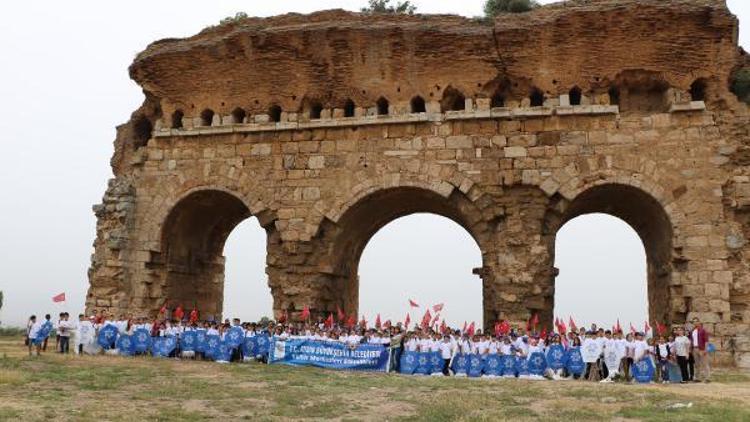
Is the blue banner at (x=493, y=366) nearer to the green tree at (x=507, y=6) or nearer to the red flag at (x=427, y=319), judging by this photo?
the red flag at (x=427, y=319)

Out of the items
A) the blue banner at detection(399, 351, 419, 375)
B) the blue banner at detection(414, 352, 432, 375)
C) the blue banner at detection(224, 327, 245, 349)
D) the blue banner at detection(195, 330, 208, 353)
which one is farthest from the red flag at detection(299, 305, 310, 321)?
the blue banner at detection(414, 352, 432, 375)

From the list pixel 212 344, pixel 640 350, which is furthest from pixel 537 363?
pixel 212 344

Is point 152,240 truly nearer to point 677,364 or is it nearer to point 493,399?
point 493,399

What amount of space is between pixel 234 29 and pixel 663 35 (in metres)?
9.71

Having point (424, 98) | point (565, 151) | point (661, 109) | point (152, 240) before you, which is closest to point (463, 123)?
point (424, 98)

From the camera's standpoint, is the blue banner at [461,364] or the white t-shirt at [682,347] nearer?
the white t-shirt at [682,347]

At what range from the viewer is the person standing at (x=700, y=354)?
12.1 meters

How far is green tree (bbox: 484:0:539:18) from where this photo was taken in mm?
18250

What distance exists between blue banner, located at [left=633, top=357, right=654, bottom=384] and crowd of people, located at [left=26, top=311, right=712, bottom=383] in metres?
0.06

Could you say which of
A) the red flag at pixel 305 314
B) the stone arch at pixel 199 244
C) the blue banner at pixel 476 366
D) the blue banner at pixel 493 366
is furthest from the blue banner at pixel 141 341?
the blue banner at pixel 493 366

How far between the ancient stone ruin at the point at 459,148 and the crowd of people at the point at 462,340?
1511 mm

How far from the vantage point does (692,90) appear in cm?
1557

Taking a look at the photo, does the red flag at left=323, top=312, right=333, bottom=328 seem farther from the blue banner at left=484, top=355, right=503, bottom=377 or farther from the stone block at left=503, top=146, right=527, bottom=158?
the stone block at left=503, top=146, right=527, bottom=158

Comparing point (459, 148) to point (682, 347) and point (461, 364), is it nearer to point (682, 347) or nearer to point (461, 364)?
point (461, 364)
